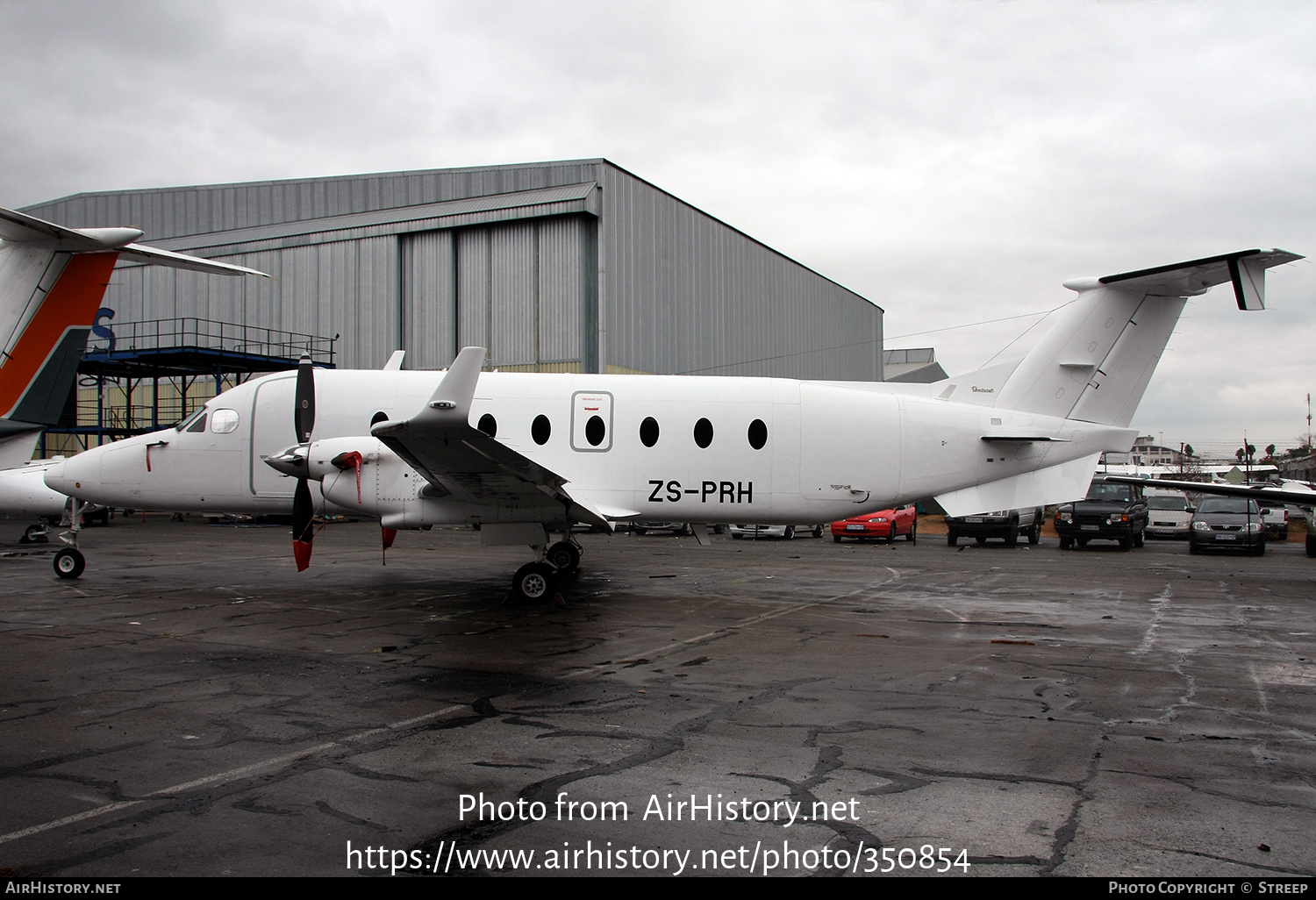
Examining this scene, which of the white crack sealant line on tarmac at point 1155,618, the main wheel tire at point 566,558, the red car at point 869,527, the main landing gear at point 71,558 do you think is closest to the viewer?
the white crack sealant line on tarmac at point 1155,618

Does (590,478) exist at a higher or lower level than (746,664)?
higher

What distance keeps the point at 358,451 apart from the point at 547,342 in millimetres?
21985

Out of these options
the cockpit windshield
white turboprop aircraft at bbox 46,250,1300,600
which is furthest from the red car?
the cockpit windshield

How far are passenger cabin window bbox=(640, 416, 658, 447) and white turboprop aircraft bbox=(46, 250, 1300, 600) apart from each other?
0.03m

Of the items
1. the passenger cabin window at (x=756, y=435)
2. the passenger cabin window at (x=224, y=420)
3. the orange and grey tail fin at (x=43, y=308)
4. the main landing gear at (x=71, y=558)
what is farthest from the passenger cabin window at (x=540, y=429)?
the main landing gear at (x=71, y=558)

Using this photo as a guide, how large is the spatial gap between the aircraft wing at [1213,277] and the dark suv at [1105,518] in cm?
1350

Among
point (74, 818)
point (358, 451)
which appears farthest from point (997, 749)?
point (358, 451)

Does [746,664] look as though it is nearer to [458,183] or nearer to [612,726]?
[612,726]

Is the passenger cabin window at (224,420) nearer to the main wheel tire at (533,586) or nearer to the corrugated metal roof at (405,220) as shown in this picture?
the main wheel tire at (533,586)

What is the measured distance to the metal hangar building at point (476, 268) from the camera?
108ft

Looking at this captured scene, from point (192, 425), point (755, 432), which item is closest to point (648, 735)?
point (755, 432)

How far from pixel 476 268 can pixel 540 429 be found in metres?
24.6

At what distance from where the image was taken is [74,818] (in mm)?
4285
